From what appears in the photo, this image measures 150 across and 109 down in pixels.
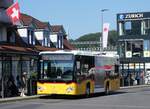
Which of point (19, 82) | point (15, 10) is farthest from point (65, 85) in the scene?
point (15, 10)

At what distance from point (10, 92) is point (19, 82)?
0.83m

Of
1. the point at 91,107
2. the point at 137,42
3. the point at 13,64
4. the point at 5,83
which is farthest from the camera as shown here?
the point at 137,42

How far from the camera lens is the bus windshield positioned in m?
29.6

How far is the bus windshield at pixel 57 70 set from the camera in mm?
29641

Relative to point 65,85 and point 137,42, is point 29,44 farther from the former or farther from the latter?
point 137,42

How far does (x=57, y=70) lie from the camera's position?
29.8 metres

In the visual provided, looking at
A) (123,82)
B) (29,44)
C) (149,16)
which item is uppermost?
(149,16)

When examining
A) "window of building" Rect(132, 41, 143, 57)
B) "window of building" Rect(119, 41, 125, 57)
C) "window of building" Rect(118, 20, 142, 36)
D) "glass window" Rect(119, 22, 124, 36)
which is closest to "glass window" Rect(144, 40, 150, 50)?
"window of building" Rect(132, 41, 143, 57)

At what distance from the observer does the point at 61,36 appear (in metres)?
57.1

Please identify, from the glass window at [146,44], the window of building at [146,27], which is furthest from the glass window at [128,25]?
the glass window at [146,44]

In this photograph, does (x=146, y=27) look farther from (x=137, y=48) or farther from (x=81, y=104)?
(x=81, y=104)

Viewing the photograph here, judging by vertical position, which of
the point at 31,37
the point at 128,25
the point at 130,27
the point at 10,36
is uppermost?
the point at 128,25

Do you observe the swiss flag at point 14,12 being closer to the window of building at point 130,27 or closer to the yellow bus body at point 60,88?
the yellow bus body at point 60,88

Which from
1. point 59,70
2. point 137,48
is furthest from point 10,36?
point 137,48
